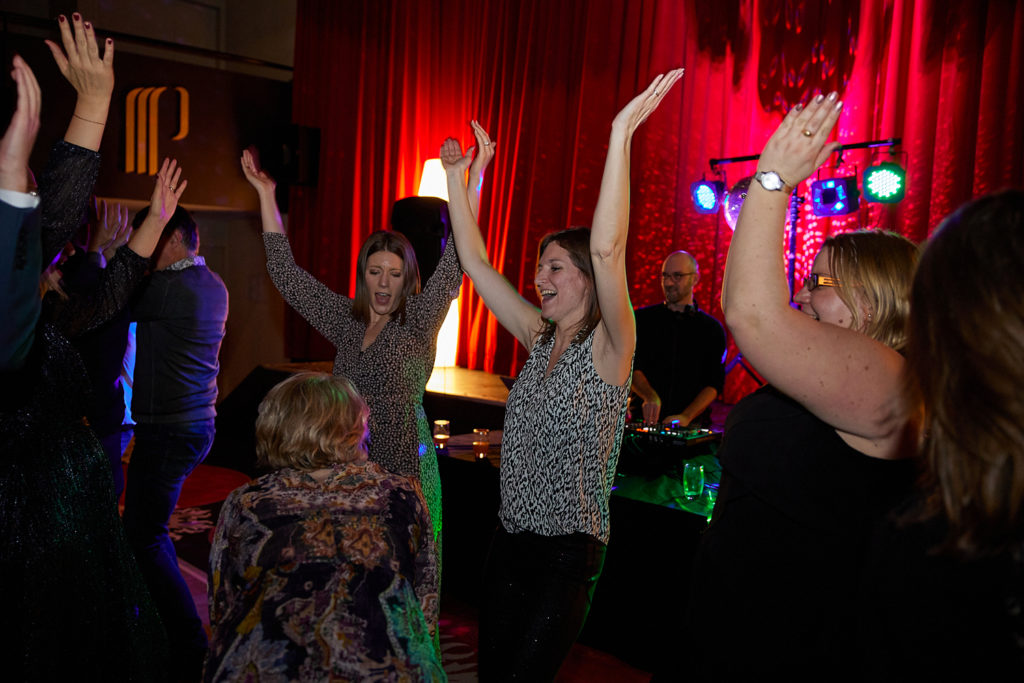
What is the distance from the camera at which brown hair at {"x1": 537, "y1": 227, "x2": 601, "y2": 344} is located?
1866 millimetres

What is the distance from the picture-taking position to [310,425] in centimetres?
157

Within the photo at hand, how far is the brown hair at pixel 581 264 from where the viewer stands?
6.12 ft

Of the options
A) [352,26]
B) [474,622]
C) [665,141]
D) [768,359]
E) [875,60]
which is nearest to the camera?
[768,359]

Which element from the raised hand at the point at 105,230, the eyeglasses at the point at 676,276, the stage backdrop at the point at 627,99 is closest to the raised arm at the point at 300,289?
the raised hand at the point at 105,230

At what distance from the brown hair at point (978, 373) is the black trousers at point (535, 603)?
1029 millimetres

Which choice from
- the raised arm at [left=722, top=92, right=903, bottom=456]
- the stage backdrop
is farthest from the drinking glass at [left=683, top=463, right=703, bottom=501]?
the stage backdrop

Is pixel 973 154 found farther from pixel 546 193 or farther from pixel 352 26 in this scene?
pixel 352 26

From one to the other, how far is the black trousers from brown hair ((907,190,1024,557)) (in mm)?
1029

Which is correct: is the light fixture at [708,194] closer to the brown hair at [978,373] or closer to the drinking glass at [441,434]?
the drinking glass at [441,434]

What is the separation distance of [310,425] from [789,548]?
0.93 metres

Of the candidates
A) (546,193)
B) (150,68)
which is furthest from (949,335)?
(150,68)

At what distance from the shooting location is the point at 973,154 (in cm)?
492

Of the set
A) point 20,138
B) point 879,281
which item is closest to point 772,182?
point 879,281

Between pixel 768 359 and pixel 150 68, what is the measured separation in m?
7.28
